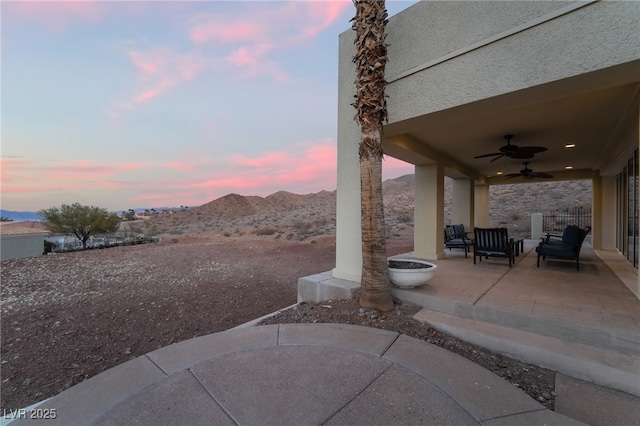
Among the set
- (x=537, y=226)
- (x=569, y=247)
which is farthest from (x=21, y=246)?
(x=537, y=226)

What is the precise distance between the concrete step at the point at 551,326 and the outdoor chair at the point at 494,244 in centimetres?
359

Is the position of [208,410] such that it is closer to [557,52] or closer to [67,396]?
[67,396]

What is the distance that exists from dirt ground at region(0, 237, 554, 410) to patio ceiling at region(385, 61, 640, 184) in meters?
3.34

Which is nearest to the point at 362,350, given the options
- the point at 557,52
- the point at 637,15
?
the point at 557,52

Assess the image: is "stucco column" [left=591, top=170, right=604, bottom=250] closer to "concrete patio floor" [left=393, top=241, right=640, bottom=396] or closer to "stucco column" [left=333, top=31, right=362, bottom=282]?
"concrete patio floor" [left=393, top=241, right=640, bottom=396]

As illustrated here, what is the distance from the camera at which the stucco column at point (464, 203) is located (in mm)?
11039

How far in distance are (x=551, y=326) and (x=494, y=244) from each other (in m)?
3.98

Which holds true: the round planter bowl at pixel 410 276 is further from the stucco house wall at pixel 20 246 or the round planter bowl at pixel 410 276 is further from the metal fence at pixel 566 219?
the metal fence at pixel 566 219

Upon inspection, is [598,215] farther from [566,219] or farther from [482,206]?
[566,219]

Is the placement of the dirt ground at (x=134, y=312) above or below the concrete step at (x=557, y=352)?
below

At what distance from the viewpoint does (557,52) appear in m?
3.30

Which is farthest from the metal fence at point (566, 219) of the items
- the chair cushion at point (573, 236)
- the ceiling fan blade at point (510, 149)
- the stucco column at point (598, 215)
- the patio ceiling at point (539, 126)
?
the ceiling fan blade at point (510, 149)

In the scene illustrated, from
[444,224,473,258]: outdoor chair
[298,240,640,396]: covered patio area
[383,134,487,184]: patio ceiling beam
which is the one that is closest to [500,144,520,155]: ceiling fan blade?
[383,134,487,184]: patio ceiling beam

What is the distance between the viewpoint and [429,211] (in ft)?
27.2
